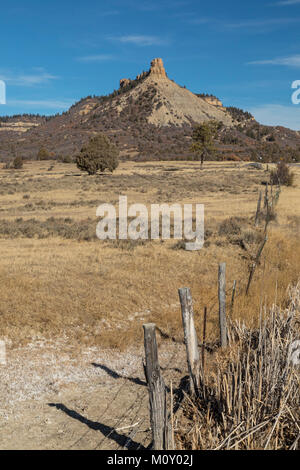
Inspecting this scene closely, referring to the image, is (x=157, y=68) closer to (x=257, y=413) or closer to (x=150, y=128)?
(x=150, y=128)

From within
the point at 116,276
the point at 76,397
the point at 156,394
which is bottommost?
the point at 76,397

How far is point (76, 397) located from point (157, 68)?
515ft

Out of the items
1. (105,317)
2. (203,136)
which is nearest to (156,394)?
(105,317)

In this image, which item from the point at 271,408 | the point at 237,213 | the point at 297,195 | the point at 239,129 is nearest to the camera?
the point at 271,408

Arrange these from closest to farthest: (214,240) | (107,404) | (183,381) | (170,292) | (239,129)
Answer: (107,404)
(183,381)
(170,292)
(214,240)
(239,129)

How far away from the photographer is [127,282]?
35.3 feet

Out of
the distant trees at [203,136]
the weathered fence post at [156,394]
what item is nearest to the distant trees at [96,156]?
the distant trees at [203,136]

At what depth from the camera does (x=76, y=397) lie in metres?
6.32

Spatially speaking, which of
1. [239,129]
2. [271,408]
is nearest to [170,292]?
[271,408]

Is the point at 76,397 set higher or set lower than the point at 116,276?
lower

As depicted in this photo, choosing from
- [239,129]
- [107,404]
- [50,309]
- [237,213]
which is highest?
[239,129]

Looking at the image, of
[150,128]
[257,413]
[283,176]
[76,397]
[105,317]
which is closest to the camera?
[257,413]
